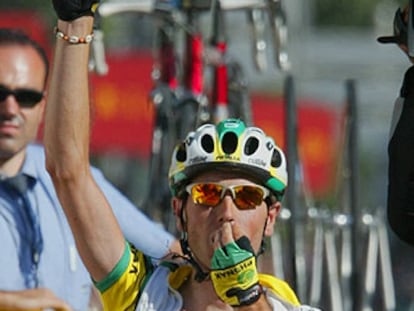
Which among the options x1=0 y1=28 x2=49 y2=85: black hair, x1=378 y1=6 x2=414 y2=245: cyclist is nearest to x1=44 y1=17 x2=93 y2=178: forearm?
x1=378 y1=6 x2=414 y2=245: cyclist

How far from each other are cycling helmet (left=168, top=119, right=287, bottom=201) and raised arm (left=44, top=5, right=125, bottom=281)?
27cm

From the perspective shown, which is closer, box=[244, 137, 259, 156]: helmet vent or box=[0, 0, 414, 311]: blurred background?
box=[244, 137, 259, 156]: helmet vent

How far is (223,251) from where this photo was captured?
4.19 metres

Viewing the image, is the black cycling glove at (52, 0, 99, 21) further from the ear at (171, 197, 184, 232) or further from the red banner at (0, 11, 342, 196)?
the red banner at (0, 11, 342, 196)

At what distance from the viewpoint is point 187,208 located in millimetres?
4406

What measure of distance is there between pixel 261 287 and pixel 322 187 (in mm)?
12191

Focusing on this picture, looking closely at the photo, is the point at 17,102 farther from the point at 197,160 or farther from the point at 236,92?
the point at 236,92

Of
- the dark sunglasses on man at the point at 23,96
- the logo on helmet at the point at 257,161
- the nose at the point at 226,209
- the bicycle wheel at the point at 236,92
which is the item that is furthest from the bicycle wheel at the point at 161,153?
the nose at the point at 226,209

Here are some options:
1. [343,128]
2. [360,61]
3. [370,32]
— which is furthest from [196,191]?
[370,32]

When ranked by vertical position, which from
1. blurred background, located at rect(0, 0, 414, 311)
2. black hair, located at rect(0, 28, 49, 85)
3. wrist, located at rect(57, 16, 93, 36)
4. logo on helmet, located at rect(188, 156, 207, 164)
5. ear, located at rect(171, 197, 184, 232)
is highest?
wrist, located at rect(57, 16, 93, 36)

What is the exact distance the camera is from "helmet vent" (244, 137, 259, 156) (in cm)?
446

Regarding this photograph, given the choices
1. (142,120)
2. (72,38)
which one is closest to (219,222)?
(72,38)

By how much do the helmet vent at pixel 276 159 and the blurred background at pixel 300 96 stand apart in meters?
3.68

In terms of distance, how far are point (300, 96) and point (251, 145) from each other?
1345 centimetres
